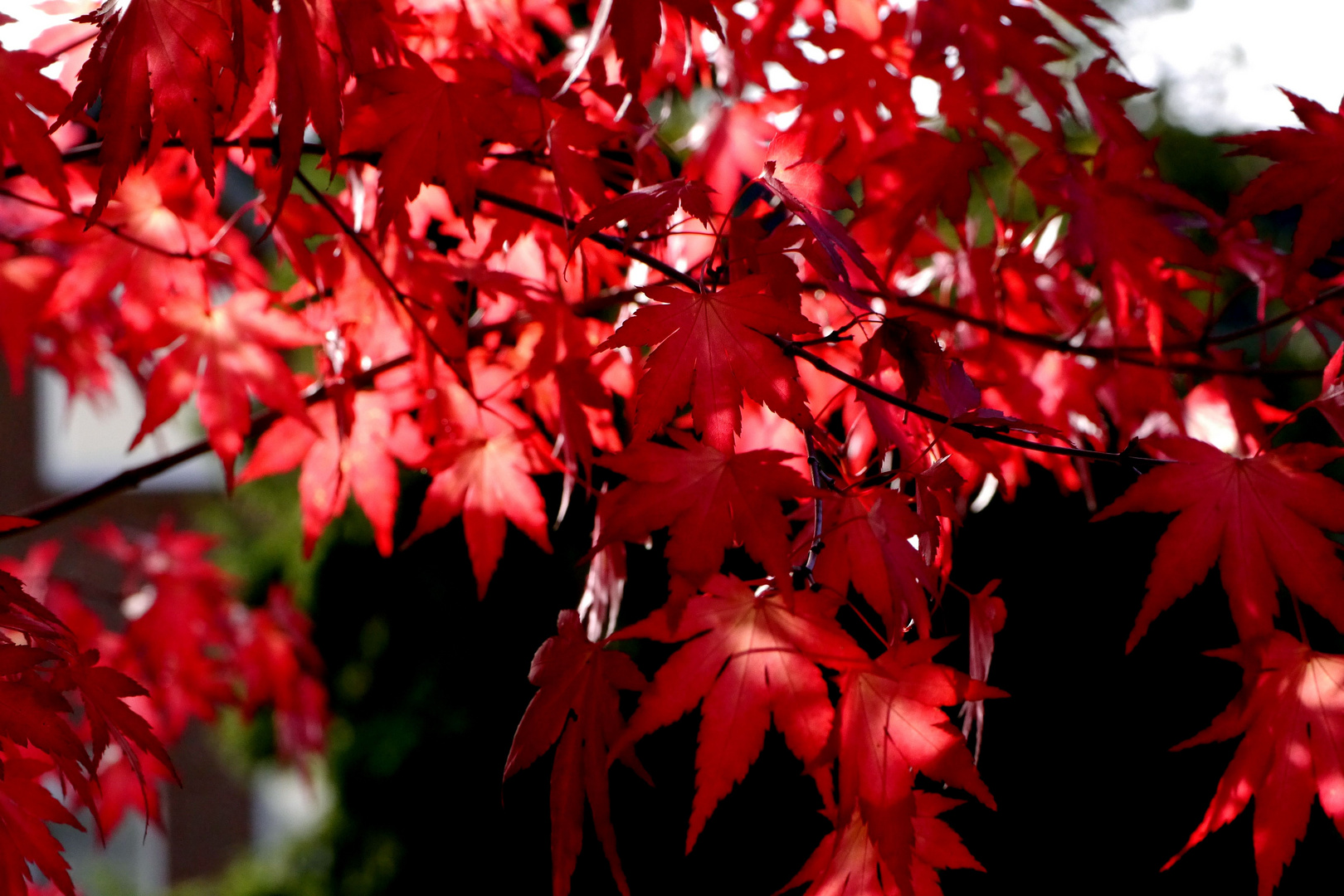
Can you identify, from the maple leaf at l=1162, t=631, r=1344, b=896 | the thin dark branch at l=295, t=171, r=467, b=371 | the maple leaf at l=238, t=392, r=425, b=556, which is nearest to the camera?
the maple leaf at l=1162, t=631, r=1344, b=896

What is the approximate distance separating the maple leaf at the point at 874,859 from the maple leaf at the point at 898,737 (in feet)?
0.10

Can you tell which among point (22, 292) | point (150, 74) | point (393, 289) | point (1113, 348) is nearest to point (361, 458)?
point (393, 289)

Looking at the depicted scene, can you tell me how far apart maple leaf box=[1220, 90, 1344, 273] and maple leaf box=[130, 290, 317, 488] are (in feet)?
3.24

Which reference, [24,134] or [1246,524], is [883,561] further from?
A: [24,134]

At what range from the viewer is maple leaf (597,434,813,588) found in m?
0.75

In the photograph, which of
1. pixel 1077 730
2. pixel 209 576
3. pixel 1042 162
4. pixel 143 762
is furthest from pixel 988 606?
pixel 143 762

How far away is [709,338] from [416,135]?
0.34 metres

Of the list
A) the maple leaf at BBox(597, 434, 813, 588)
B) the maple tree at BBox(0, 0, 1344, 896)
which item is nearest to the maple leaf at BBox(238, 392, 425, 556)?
the maple tree at BBox(0, 0, 1344, 896)

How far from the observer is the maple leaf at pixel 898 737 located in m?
0.74

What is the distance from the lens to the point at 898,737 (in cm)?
77

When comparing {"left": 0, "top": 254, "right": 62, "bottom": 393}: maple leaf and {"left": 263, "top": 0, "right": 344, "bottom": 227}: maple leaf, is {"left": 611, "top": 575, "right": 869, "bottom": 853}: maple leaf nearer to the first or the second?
{"left": 263, "top": 0, "right": 344, "bottom": 227}: maple leaf

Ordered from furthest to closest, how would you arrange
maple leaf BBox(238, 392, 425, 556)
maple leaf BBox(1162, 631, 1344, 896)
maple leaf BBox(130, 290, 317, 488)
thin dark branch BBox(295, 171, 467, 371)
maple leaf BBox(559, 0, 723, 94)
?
maple leaf BBox(238, 392, 425, 556) → maple leaf BBox(130, 290, 317, 488) → thin dark branch BBox(295, 171, 467, 371) → maple leaf BBox(1162, 631, 1344, 896) → maple leaf BBox(559, 0, 723, 94)

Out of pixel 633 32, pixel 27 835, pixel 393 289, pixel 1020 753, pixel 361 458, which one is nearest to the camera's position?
pixel 633 32

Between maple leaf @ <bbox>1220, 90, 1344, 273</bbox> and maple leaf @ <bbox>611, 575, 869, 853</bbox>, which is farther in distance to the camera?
maple leaf @ <bbox>1220, 90, 1344, 273</bbox>
